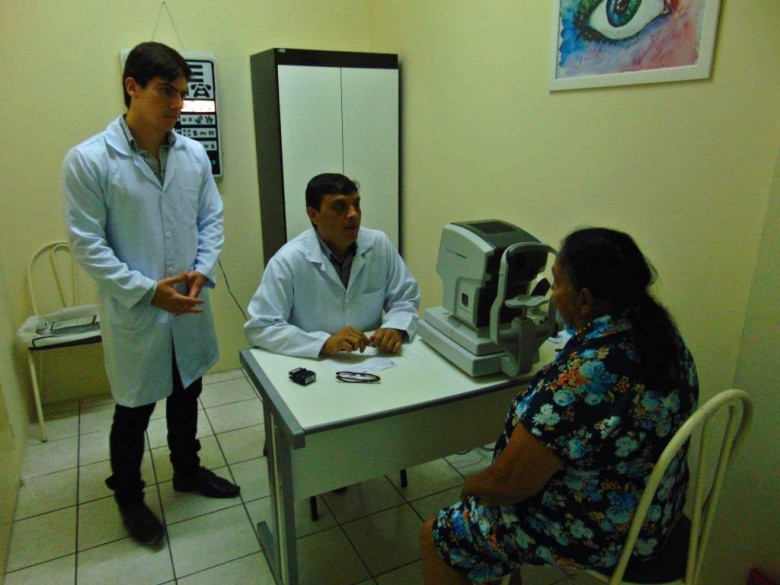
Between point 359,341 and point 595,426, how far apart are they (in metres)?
0.85

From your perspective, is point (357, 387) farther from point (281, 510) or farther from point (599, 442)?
point (599, 442)

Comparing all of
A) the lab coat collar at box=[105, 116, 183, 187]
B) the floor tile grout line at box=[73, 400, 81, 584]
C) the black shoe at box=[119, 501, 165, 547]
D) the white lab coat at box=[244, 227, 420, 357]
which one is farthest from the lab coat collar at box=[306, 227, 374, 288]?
the floor tile grout line at box=[73, 400, 81, 584]

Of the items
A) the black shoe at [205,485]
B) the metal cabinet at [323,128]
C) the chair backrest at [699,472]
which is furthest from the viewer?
the metal cabinet at [323,128]

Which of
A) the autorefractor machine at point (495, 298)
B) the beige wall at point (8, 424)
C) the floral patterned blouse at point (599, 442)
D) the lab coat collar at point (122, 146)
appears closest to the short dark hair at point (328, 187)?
the autorefractor machine at point (495, 298)

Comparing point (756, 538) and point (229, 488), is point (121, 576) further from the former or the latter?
point (756, 538)

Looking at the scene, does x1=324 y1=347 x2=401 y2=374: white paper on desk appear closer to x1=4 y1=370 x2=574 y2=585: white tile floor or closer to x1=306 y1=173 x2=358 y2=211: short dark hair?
x1=306 y1=173 x2=358 y2=211: short dark hair

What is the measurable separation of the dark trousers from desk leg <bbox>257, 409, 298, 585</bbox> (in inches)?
22.8

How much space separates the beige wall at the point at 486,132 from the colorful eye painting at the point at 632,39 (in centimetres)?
5

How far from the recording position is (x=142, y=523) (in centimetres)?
202

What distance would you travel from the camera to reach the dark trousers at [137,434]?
2008 millimetres

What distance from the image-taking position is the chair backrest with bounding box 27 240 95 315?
9.29 feet

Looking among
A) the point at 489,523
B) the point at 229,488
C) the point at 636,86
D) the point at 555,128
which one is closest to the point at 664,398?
the point at 489,523

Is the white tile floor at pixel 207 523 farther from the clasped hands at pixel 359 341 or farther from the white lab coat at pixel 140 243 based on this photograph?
the clasped hands at pixel 359 341

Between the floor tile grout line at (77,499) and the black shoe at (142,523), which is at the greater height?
the black shoe at (142,523)
